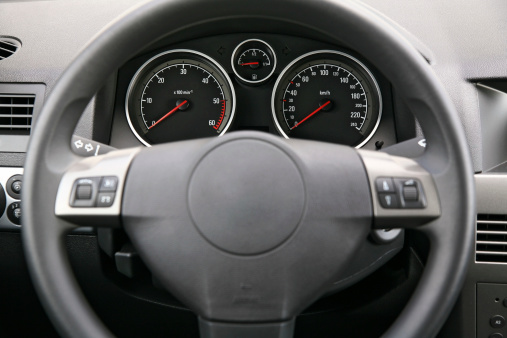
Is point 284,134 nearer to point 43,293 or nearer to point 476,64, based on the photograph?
point 476,64

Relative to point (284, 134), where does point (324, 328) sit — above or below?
below

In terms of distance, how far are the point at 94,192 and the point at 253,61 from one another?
965 mm

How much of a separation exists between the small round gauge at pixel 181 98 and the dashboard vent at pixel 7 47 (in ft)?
1.09

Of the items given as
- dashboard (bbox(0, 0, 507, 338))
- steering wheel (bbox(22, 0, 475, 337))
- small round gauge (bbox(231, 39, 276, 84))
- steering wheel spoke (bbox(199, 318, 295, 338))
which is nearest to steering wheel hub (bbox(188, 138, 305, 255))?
steering wheel (bbox(22, 0, 475, 337))

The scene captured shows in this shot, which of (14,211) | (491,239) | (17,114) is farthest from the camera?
(17,114)

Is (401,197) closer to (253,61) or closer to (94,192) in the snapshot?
(94,192)

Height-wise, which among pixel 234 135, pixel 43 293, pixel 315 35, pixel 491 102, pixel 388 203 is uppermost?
pixel 315 35

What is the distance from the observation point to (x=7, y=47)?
5.29 feet

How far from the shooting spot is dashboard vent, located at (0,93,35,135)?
151 centimetres

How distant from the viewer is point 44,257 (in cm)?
87

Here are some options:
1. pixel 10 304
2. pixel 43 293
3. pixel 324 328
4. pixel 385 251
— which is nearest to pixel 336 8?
pixel 385 251

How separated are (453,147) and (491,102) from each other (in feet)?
2.03

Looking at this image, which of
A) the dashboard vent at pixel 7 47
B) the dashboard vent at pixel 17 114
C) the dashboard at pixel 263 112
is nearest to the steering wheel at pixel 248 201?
the dashboard at pixel 263 112

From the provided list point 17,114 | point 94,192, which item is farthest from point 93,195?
point 17,114
